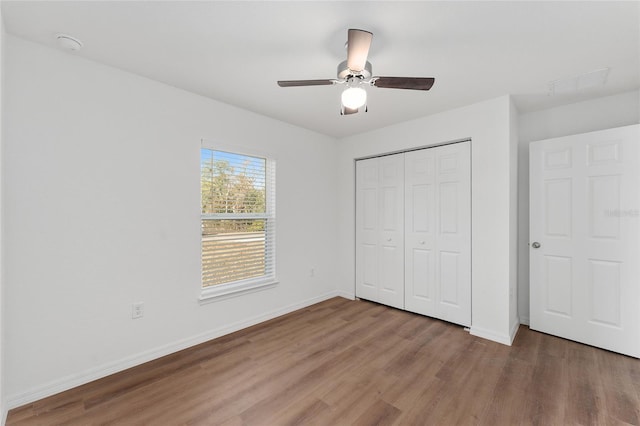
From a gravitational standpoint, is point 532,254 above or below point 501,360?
above

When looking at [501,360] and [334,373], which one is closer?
[334,373]

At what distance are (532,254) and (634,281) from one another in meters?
0.77

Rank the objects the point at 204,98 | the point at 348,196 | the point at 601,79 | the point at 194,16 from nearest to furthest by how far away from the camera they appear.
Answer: the point at 194,16 → the point at 601,79 → the point at 204,98 → the point at 348,196

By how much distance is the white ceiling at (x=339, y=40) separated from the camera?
1.62m

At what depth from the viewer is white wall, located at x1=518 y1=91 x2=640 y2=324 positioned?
2.77 metres

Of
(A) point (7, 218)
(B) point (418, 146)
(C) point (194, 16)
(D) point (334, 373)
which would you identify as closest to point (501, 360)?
(D) point (334, 373)

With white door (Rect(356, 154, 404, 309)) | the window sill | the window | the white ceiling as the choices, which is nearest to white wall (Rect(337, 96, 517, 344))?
the white ceiling

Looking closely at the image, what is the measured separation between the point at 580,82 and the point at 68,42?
13.4 feet

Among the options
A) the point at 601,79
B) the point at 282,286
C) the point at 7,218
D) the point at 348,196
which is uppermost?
the point at 601,79

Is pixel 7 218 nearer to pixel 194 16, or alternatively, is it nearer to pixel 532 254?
pixel 194 16

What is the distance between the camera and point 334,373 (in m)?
2.30

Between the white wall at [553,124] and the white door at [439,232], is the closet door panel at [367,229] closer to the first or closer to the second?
the white door at [439,232]

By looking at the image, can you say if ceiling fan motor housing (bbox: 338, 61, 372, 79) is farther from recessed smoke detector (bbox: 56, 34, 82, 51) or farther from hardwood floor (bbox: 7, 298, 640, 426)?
hardwood floor (bbox: 7, 298, 640, 426)

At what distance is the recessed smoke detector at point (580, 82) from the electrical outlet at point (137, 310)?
164 inches
